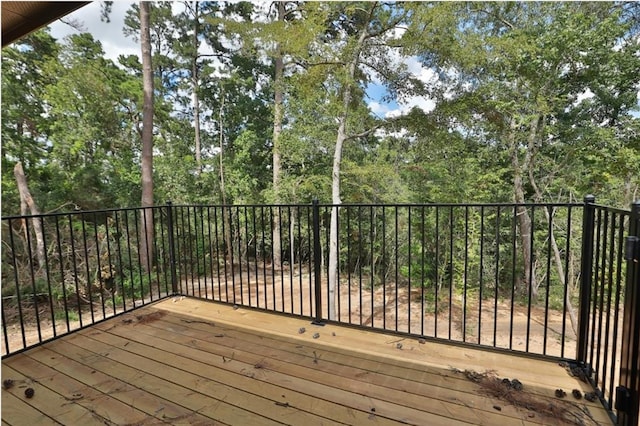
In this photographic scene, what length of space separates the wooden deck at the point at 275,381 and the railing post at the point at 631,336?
0.17m

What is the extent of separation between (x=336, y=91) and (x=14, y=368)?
6137 millimetres

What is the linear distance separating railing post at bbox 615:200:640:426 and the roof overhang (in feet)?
8.58

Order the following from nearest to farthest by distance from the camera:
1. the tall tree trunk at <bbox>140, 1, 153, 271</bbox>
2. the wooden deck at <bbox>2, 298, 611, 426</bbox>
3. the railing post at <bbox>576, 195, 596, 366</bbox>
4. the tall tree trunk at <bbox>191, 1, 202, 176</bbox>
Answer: the wooden deck at <bbox>2, 298, 611, 426</bbox>, the railing post at <bbox>576, 195, 596, 366</bbox>, the tall tree trunk at <bbox>140, 1, 153, 271</bbox>, the tall tree trunk at <bbox>191, 1, 202, 176</bbox>

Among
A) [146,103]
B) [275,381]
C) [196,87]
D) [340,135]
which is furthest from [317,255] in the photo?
[196,87]

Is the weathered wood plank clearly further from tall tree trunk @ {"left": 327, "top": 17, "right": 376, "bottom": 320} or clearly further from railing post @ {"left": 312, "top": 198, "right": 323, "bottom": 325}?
tall tree trunk @ {"left": 327, "top": 17, "right": 376, "bottom": 320}

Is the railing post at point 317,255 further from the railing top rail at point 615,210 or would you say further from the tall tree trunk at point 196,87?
the tall tree trunk at point 196,87

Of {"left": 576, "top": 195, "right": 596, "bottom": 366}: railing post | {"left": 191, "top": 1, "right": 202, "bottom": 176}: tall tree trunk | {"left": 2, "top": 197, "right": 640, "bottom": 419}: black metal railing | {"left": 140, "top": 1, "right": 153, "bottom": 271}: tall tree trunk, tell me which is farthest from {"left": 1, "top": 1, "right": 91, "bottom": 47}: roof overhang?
{"left": 191, "top": 1, "right": 202, "bottom": 176}: tall tree trunk

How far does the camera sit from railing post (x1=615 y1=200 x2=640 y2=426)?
3.94 feet

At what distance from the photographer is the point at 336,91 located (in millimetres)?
6434

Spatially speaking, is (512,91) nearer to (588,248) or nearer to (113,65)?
(588,248)

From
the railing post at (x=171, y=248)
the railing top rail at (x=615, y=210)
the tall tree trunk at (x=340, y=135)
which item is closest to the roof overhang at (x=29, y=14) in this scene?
the railing post at (x=171, y=248)

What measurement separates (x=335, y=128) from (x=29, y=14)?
6.25 m

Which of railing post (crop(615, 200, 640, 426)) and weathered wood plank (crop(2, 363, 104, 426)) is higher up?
railing post (crop(615, 200, 640, 426))

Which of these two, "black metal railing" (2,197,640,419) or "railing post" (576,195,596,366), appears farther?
"black metal railing" (2,197,640,419)
